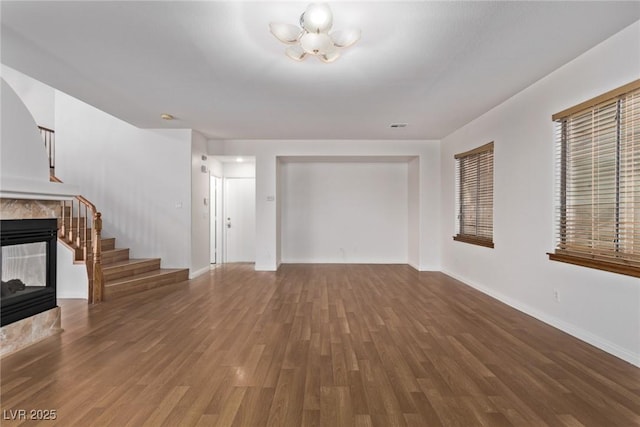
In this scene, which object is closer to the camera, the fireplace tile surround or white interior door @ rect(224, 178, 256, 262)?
the fireplace tile surround

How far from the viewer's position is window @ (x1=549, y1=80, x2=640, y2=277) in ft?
8.64

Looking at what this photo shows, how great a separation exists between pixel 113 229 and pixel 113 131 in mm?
1816

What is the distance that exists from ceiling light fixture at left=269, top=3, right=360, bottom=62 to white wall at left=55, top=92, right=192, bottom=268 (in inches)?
A: 157

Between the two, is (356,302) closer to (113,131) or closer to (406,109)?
(406,109)

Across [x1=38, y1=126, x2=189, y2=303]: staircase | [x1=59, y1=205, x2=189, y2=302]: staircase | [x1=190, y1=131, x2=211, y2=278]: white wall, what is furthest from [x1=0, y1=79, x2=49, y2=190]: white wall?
[x1=190, y1=131, x2=211, y2=278]: white wall

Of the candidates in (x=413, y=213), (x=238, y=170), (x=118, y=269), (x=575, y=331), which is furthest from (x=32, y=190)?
(x=413, y=213)

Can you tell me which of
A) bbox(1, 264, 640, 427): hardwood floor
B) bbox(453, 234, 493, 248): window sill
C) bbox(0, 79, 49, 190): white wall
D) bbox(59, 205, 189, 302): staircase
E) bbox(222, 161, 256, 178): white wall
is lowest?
bbox(1, 264, 640, 427): hardwood floor

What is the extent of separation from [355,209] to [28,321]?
591cm

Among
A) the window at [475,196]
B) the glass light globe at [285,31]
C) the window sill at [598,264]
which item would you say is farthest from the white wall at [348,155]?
the glass light globe at [285,31]

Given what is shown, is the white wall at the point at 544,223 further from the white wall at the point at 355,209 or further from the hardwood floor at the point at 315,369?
the white wall at the point at 355,209

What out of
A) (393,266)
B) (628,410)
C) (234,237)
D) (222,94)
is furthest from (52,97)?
(628,410)

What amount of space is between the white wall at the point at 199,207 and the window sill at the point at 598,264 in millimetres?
5516

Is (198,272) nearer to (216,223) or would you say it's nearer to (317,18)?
(216,223)

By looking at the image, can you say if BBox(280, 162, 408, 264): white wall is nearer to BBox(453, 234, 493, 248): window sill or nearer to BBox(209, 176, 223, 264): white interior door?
BBox(209, 176, 223, 264): white interior door
